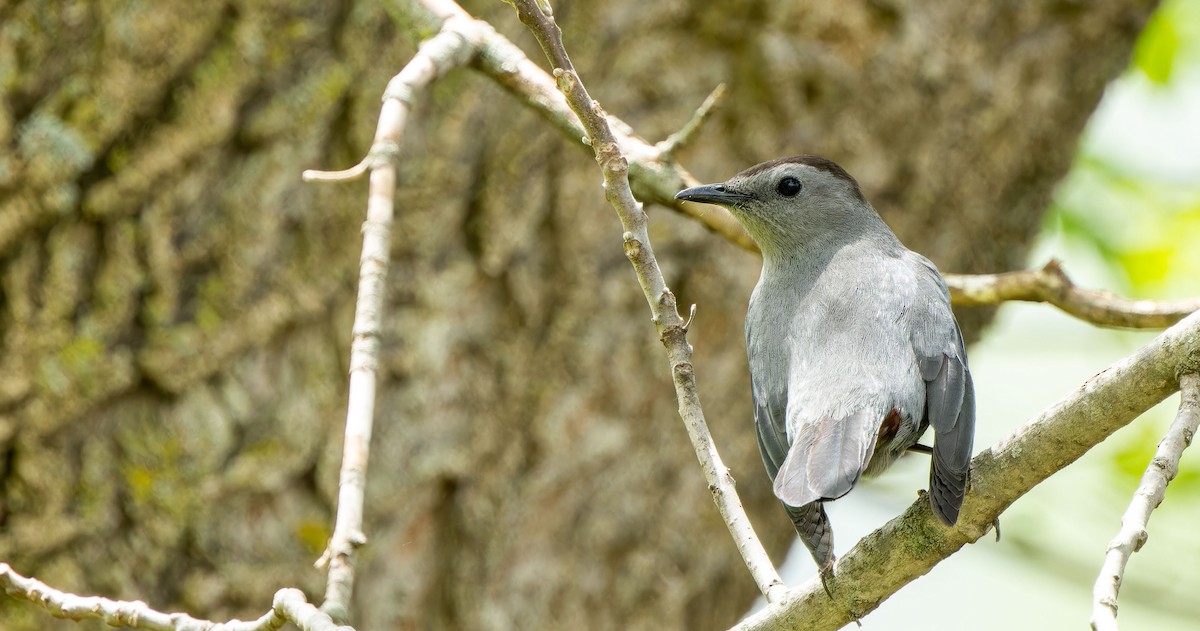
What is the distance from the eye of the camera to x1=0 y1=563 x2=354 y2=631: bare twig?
202 cm

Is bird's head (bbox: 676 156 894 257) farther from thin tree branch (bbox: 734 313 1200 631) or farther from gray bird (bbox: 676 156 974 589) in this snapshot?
thin tree branch (bbox: 734 313 1200 631)

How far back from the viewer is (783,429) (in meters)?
3.19

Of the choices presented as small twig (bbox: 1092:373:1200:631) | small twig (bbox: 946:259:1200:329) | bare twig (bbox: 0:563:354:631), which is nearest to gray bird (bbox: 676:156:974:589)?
small twig (bbox: 946:259:1200:329)

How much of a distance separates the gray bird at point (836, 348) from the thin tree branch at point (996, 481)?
2.3 inches

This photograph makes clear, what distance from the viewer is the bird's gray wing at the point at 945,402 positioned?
8.06 feet

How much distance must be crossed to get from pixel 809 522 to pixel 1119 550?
0.92m

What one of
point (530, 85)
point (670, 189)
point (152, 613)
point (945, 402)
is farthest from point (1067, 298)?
point (152, 613)

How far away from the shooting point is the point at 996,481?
243cm

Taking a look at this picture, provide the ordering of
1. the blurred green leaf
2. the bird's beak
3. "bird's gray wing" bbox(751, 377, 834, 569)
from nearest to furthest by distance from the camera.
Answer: "bird's gray wing" bbox(751, 377, 834, 569), the bird's beak, the blurred green leaf

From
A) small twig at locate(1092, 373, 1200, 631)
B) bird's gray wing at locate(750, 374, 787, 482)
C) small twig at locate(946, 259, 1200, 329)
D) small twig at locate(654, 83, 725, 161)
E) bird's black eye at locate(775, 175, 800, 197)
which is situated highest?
bird's black eye at locate(775, 175, 800, 197)

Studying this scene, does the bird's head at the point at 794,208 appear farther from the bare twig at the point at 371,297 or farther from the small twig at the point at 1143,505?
the small twig at the point at 1143,505

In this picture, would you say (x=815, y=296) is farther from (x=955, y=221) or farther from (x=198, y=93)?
(x=198, y=93)

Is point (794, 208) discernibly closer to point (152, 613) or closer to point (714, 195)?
point (714, 195)

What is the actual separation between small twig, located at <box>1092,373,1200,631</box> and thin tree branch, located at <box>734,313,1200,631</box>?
0.16 feet
